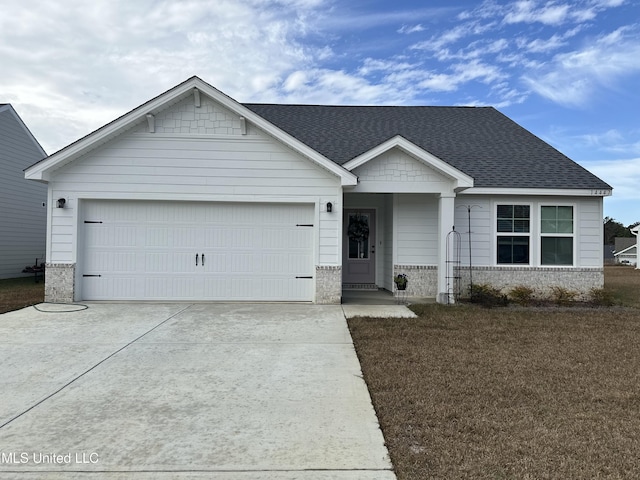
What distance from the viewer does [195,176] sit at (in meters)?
9.96

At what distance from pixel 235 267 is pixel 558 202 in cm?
848

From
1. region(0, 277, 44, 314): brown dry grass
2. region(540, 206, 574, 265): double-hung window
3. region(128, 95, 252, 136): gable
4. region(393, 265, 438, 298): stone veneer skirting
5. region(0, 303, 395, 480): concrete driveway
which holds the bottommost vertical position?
region(0, 303, 395, 480): concrete driveway

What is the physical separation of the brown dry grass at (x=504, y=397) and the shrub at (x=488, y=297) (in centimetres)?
223

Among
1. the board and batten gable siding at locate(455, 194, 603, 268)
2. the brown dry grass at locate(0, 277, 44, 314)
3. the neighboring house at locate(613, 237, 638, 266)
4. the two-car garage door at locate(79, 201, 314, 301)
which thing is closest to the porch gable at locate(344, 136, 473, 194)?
the board and batten gable siding at locate(455, 194, 603, 268)

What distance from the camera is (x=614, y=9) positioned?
11.8m

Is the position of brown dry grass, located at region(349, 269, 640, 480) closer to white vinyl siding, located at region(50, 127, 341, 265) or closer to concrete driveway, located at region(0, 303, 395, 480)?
concrete driveway, located at region(0, 303, 395, 480)

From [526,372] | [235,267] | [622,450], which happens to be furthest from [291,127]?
[622,450]

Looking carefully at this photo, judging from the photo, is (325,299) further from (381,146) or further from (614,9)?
(614,9)

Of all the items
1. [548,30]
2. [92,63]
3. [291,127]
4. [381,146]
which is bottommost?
[381,146]

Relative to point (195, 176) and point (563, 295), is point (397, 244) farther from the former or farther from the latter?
point (195, 176)

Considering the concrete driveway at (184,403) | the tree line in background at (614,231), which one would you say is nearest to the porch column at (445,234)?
the concrete driveway at (184,403)

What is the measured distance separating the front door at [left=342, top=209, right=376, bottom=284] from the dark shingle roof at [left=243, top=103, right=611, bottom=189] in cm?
201

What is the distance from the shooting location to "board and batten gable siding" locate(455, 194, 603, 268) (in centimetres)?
1137

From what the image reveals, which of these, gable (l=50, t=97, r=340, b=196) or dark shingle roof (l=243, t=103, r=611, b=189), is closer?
gable (l=50, t=97, r=340, b=196)
